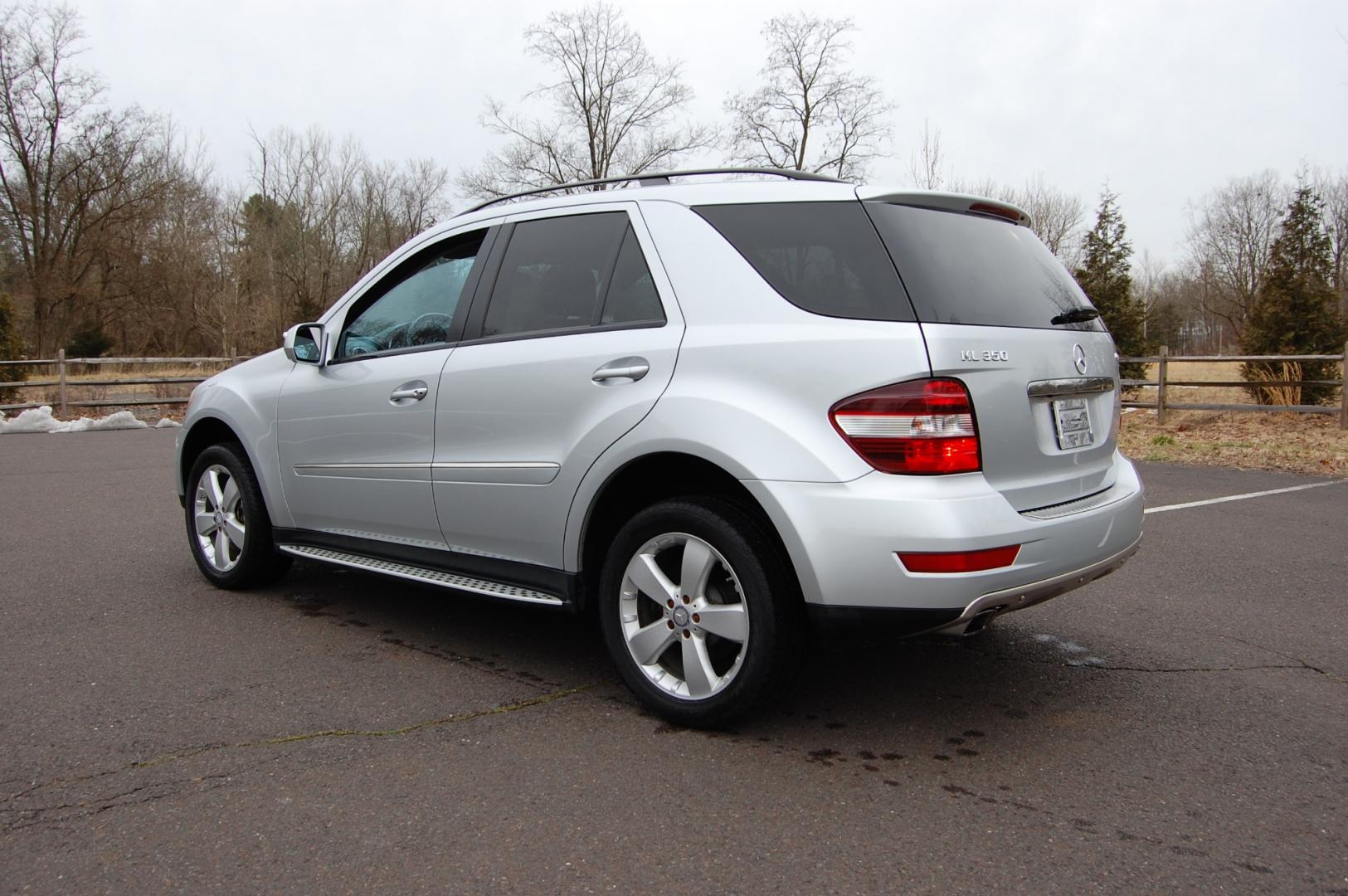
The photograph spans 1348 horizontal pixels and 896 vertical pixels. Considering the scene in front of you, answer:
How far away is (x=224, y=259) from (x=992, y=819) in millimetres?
46731

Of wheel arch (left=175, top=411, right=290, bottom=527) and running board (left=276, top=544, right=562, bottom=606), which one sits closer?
running board (left=276, top=544, right=562, bottom=606)

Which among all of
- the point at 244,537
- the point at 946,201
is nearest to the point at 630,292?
the point at 946,201

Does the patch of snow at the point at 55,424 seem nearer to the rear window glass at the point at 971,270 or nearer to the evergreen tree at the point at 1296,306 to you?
the rear window glass at the point at 971,270

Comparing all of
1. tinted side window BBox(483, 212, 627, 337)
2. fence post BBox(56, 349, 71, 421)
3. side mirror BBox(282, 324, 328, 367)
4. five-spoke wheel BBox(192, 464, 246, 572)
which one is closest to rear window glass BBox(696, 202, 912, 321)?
tinted side window BBox(483, 212, 627, 337)

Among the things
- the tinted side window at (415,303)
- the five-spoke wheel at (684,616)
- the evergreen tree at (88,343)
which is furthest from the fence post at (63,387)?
the evergreen tree at (88,343)

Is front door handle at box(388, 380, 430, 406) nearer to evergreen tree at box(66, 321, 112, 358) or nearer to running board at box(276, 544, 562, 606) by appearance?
running board at box(276, 544, 562, 606)

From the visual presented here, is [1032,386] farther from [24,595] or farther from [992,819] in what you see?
[24,595]

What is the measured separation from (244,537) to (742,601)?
10.1 ft

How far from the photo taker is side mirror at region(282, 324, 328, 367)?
455 cm

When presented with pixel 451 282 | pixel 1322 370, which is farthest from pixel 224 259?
pixel 451 282

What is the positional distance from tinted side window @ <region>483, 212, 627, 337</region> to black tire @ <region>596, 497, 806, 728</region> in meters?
0.84

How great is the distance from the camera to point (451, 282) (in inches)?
163

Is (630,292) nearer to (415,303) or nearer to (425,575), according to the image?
(415,303)

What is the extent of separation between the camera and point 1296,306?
16734mm
